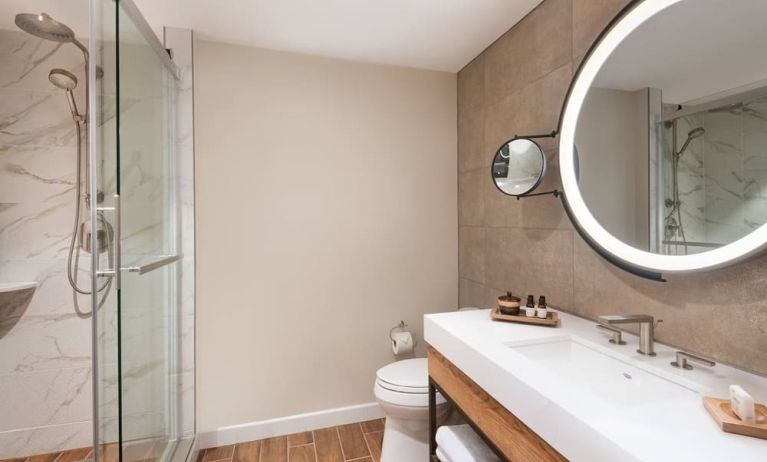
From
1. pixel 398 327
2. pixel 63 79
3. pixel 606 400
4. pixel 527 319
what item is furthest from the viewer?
pixel 398 327

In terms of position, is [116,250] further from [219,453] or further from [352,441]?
[352,441]

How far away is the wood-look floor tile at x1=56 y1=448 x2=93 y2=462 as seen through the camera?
6.40 feet

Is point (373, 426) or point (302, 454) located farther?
point (373, 426)

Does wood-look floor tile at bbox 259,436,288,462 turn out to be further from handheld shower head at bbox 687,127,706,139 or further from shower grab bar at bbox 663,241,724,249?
handheld shower head at bbox 687,127,706,139

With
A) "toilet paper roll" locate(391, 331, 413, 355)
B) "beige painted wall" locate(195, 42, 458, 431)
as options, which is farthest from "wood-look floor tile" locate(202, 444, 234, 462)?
"toilet paper roll" locate(391, 331, 413, 355)

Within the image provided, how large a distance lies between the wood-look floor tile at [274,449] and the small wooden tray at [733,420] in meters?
1.88

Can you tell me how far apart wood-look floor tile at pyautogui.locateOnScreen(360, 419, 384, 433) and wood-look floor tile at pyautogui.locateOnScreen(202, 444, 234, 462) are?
2.50 ft

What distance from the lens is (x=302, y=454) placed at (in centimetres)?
194

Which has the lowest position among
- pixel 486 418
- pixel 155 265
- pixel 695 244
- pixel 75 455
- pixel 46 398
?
pixel 75 455

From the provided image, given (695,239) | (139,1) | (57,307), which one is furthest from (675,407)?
(57,307)

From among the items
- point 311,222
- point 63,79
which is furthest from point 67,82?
point 311,222

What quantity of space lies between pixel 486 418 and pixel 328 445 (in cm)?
131

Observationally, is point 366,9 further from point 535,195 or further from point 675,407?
point 675,407

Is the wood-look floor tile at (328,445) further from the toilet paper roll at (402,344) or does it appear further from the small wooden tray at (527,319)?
the small wooden tray at (527,319)
